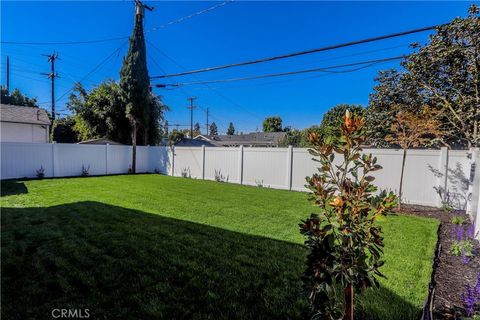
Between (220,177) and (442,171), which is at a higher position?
(442,171)

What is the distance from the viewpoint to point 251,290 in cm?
254

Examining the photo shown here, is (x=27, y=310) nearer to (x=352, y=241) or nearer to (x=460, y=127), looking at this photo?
(x=352, y=241)

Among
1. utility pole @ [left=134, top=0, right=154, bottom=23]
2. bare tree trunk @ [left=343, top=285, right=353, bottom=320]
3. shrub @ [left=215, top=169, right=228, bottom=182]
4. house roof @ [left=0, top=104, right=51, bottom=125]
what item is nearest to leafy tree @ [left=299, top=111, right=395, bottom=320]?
bare tree trunk @ [left=343, top=285, right=353, bottom=320]

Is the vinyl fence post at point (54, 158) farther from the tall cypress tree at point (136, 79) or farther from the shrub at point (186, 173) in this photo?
the shrub at point (186, 173)

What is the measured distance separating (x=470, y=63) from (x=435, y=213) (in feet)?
19.3

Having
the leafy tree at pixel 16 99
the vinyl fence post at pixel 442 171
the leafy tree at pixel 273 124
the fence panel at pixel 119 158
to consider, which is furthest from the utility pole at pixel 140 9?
the leafy tree at pixel 273 124

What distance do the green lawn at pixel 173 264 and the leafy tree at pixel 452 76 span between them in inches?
243

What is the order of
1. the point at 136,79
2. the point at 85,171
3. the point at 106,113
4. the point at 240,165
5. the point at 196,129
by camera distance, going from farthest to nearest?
the point at 196,129
the point at 106,113
the point at 136,79
the point at 85,171
the point at 240,165

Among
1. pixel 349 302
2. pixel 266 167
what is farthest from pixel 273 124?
pixel 349 302

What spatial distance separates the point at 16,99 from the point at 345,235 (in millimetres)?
39033

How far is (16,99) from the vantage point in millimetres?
29281

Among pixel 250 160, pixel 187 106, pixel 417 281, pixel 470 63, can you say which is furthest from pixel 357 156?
pixel 187 106

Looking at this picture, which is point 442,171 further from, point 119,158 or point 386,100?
point 119,158

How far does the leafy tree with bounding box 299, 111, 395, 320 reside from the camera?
4.42ft
